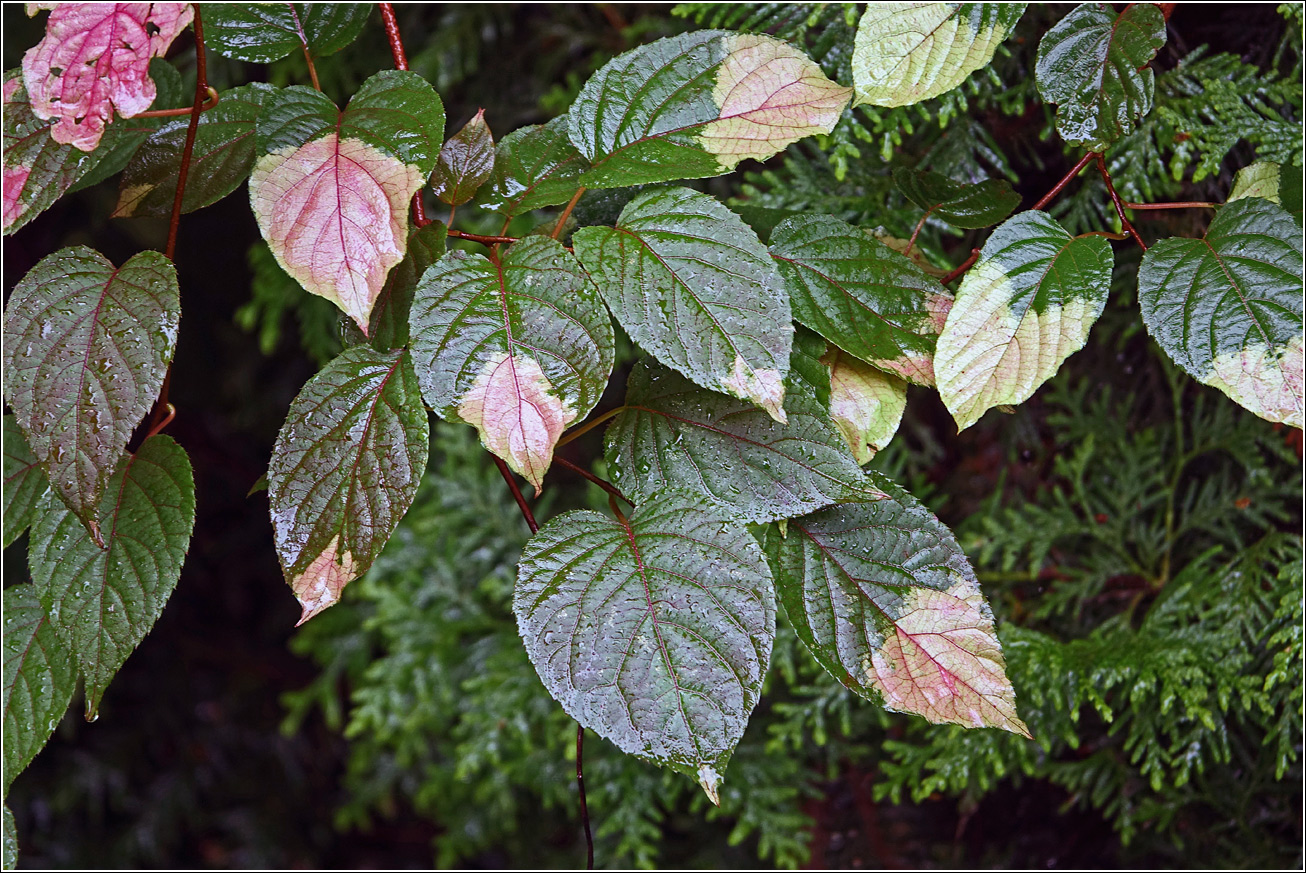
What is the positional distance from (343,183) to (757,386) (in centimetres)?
25

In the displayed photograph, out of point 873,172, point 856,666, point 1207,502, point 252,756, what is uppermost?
point 873,172

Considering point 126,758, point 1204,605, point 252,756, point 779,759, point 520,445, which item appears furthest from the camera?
point 252,756

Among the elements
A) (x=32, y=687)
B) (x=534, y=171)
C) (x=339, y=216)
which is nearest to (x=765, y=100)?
(x=534, y=171)

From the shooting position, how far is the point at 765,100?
534 mm

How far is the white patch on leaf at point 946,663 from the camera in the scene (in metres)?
0.51

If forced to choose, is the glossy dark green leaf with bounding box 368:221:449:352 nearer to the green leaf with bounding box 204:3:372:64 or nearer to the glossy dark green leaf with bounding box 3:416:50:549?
the green leaf with bounding box 204:3:372:64

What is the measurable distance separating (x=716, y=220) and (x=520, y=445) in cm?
18

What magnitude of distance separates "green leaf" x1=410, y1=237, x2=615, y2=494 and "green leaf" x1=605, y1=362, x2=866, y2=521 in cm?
9

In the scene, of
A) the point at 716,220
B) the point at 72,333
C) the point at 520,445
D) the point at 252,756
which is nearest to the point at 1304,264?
the point at 716,220

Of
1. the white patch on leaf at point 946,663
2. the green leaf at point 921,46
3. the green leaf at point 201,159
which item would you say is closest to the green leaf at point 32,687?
the green leaf at point 201,159

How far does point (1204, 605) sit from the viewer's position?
2.79 ft

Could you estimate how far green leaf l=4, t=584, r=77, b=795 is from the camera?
59 cm

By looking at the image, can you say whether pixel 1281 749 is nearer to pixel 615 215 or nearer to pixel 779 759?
pixel 779 759

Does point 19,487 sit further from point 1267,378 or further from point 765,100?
point 1267,378
